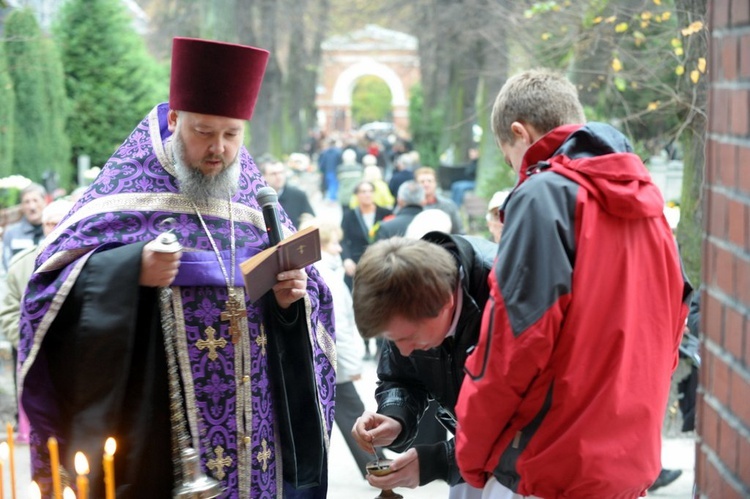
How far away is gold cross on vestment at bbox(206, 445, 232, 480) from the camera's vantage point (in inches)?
144

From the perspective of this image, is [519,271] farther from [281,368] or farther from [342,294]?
[342,294]

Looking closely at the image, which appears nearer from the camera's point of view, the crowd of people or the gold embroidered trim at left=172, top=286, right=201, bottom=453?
the crowd of people

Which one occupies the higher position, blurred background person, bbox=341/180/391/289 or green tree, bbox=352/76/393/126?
green tree, bbox=352/76/393/126

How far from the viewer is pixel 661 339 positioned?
9.06 ft

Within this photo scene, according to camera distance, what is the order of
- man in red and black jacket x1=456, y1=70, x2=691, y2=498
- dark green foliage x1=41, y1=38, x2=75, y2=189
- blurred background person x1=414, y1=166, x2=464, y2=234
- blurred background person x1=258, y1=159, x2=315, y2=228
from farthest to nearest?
1. dark green foliage x1=41, y1=38, x2=75, y2=189
2. blurred background person x1=258, y1=159, x2=315, y2=228
3. blurred background person x1=414, y1=166, x2=464, y2=234
4. man in red and black jacket x1=456, y1=70, x2=691, y2=498

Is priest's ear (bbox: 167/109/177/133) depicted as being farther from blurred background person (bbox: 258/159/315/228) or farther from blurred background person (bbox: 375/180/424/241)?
blurred background person (bbox: 258/159/315/228)

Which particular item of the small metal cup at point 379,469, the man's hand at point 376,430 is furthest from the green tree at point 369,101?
the small metal cup at point 379,469

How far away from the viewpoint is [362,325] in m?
2.92

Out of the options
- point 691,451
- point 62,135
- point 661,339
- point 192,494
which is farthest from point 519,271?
point 62,135

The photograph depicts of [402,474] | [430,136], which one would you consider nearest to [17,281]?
[402,474]

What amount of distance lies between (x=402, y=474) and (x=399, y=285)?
712 mm

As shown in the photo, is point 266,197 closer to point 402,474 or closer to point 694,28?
point 402,474

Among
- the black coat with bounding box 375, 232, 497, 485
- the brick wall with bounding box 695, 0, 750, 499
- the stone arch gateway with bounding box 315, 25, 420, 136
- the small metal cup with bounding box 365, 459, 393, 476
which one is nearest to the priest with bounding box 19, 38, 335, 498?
the black coat with bounding box 375, 232, 497, 485

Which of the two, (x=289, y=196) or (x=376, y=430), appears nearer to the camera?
(x=376, y=430)
